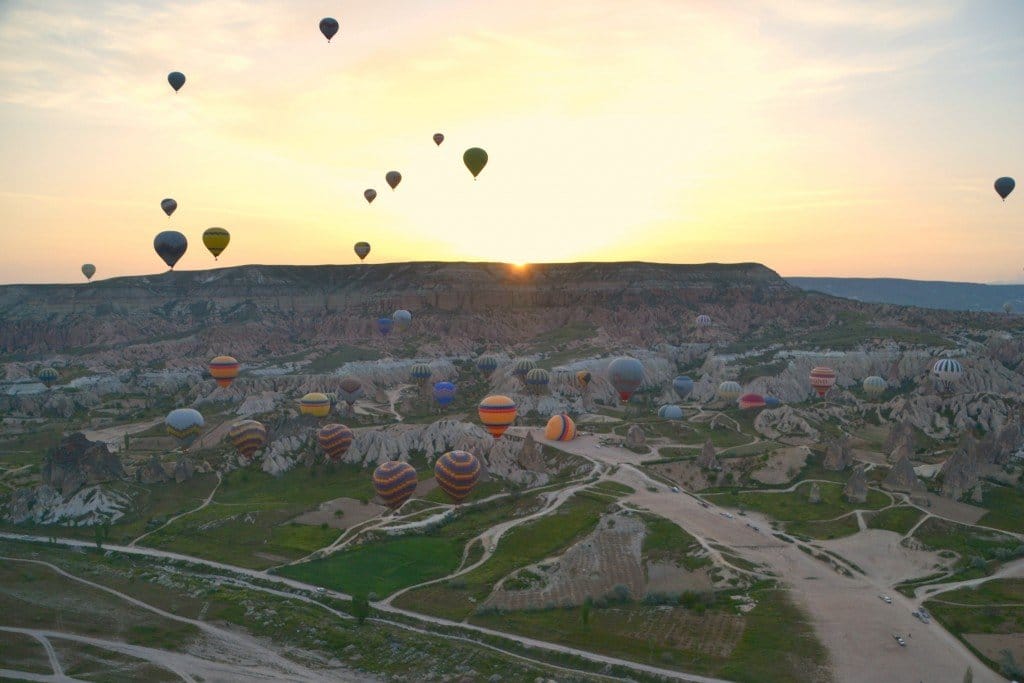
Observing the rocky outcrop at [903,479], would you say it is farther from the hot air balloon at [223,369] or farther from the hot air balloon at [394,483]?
the hot air balloon at [223,369]

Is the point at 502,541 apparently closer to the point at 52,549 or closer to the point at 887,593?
the point at 887,593

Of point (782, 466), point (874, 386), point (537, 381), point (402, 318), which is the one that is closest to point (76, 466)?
point (537, 381)

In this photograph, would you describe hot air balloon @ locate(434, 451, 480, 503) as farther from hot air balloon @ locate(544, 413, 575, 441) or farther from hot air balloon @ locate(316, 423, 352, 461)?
hot air balloon @ locate(544, 413, 575, 441)

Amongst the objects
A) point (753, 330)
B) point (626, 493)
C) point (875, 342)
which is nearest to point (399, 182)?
point (626, 493)

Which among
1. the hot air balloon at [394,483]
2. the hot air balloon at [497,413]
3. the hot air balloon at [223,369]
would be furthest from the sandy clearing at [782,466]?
the hot air balloon at [223,369]

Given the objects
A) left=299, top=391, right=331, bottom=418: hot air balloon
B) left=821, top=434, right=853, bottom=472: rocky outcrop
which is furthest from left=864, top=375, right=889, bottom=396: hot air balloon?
left=299, top=391, right=331, bottom=418: hot air balloon

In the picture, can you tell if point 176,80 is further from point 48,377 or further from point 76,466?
point 48,377
